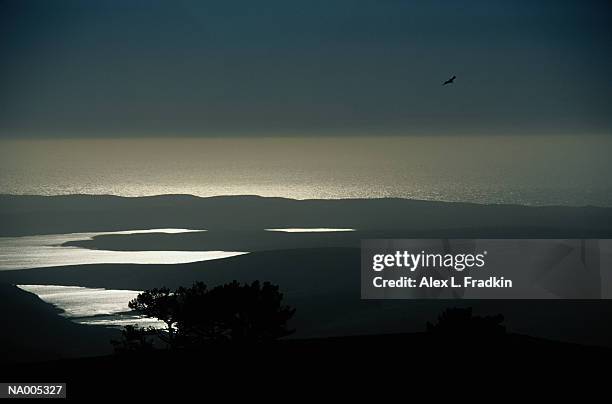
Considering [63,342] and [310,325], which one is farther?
[310,325]

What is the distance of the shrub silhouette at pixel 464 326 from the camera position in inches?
1583

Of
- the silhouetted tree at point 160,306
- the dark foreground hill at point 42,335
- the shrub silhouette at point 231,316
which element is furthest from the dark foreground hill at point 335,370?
the dark foreground hill at point 42,335

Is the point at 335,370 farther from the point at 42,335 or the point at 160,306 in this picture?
the point at 42,335

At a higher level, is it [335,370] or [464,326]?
[464,326]

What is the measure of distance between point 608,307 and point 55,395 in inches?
5557

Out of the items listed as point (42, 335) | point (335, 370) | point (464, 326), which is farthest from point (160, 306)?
point (42, 335)

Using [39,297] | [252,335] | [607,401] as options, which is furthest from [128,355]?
[39,297]

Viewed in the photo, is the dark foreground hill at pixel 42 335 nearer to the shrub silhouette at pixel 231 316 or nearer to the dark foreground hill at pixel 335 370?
the shrub silhouette at pixel 231 316

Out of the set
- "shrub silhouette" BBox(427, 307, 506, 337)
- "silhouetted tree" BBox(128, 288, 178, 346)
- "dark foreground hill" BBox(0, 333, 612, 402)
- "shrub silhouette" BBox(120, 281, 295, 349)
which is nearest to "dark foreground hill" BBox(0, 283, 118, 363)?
Answer: "silhouetted tree" BBox(128, 288, 178, 346)

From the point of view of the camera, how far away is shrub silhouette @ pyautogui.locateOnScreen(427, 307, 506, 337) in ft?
132

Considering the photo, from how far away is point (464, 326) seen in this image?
136 feet

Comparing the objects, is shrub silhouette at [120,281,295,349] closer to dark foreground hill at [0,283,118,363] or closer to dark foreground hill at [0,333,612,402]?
dark foreground hill at [0,333,612,402]

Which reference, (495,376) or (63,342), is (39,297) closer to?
(63,342)

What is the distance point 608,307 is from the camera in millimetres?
160250
